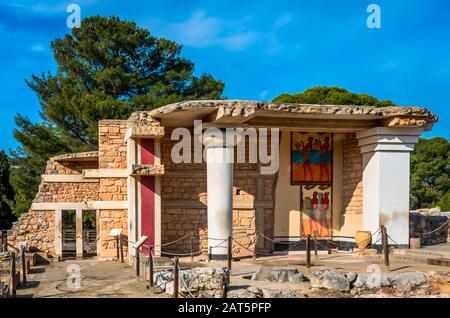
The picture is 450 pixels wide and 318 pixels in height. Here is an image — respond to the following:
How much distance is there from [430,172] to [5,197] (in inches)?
970

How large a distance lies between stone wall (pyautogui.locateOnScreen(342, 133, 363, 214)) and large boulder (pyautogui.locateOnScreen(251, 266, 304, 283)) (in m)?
5.54

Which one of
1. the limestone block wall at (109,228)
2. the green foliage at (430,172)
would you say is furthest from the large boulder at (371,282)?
the green foliage at (430,172)

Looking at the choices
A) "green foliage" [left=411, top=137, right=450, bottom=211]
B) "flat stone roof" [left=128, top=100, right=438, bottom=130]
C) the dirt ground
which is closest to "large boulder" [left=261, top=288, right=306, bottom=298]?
the dirt ground

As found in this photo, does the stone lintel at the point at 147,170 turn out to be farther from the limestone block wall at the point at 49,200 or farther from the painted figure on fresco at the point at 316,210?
the painted figure on fresco at the point at 316,210

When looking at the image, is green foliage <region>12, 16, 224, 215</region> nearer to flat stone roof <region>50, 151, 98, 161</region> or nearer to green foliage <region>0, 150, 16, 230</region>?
green foliage <region>0, 150, 16, 230</region>

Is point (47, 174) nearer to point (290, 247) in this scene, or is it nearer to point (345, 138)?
point (290, 247)

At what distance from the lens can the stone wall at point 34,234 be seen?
14867mm

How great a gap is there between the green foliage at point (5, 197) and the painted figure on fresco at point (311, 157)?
12.6m

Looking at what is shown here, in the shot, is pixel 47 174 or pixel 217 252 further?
pixel 47 174

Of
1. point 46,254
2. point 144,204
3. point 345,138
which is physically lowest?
point 46,254

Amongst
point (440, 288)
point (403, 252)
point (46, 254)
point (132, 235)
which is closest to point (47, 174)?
point (46, 254)

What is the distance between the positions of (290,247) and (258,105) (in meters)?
4.80

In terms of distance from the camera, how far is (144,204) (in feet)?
43.3

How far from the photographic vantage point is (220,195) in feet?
41.5
